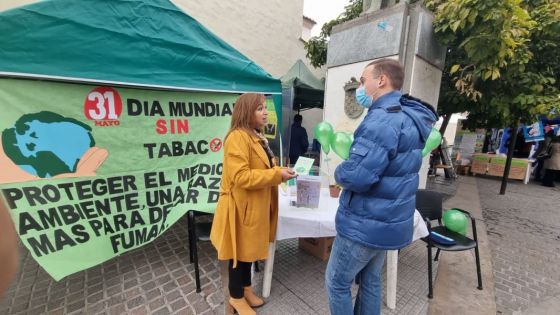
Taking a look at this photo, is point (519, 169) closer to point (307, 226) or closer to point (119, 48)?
point (307, 226)

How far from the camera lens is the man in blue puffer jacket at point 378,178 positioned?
144cm

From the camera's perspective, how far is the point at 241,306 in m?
2.18

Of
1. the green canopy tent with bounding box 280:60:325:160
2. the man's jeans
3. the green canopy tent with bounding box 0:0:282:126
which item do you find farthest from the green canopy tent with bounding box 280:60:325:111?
the man's jeans

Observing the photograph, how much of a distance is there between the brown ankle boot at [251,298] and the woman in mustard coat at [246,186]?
362 millimetres

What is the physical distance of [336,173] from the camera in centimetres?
159

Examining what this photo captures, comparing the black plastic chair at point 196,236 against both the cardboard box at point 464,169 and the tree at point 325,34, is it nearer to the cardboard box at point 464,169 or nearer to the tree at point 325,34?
the tree at point 325,34

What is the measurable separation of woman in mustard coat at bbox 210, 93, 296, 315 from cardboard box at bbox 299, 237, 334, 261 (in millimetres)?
1243

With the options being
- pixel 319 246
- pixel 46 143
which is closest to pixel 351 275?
pixel 319 246

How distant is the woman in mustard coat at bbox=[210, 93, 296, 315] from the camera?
183cm

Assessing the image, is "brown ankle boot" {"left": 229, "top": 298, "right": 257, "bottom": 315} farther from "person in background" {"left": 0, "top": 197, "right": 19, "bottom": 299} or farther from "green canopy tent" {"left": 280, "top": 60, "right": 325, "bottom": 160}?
"green canopy tent" {"left": 280, "top": 60, "right": 325, "bottom": 160}

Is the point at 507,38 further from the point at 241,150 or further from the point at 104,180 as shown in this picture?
the point at 104,180

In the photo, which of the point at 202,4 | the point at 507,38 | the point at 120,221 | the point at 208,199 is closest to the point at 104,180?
the point at 120,221

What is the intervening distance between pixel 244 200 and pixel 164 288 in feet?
4.77

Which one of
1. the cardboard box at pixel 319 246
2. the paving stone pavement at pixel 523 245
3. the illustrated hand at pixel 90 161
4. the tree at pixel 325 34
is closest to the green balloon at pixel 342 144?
the cardboard box at pixel 319 246
